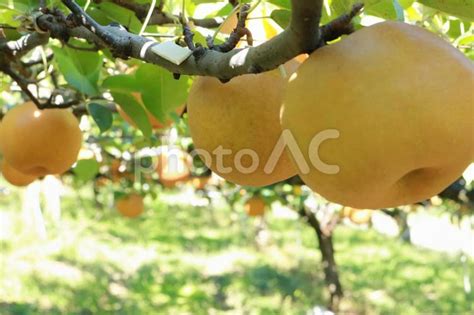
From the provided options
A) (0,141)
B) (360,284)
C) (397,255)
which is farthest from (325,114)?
(397,255)

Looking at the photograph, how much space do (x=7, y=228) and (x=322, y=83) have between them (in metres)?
6.76

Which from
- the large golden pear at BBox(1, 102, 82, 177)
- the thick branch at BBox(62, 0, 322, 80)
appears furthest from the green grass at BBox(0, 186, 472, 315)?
the thick branch at BBox(62, 0, 322, 80)

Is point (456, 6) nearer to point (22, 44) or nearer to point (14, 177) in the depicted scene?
point (22, 44)

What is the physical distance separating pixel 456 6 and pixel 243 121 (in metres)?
0.28

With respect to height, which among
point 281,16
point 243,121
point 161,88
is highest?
point 281,16

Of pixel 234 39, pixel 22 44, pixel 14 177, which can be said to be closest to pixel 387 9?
pixel 234 39

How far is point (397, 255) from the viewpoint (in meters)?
7.78

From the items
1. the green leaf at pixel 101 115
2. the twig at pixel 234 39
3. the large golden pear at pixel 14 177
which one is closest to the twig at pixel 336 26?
the twig at pixel 234 39

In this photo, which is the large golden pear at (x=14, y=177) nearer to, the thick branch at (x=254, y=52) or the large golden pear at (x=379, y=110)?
the thick branch at (x=254, y=52)

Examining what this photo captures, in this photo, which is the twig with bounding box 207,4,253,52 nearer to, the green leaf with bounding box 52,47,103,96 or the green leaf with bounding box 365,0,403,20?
the green leaf with bounding box 365,0,403,20

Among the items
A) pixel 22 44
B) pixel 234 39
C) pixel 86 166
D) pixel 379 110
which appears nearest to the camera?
pixel 379 110

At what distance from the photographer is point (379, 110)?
555 millimetres

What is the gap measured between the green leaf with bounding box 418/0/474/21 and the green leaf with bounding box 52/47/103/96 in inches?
36.6

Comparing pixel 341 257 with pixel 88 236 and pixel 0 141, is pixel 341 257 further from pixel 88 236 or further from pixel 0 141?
pixel 0 141
